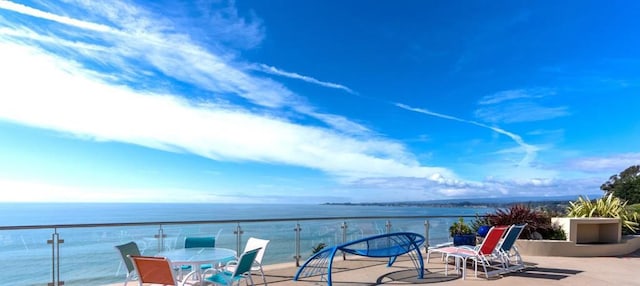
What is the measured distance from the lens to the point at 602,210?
29.5 feet

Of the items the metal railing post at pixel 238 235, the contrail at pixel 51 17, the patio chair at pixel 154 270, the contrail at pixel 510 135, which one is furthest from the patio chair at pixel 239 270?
the contrail at pixel 510 135

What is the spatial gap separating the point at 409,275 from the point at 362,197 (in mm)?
21878

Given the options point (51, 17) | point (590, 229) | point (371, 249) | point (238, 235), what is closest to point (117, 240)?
point (238, 235)

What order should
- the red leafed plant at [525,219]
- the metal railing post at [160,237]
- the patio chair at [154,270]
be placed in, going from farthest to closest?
the red leafed plant at [525,219], the metal railing post at [160,237], the patio chair at [154,270]

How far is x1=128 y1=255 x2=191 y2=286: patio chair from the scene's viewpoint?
12.0 feet

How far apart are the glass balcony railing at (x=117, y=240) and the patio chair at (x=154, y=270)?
1.15m

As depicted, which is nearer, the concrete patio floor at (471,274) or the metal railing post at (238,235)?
the concrete patio floor at (471,274)

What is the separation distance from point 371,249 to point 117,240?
409cm

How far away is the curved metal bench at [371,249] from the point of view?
5184 mm

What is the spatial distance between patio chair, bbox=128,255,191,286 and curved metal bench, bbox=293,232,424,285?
200 centimetres

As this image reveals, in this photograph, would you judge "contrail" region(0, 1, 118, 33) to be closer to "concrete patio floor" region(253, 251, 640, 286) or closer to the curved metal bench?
"concrete patio floor" region(253, 251, 640, 286)

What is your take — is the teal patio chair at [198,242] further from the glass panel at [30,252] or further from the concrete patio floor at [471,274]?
the glass panel at [30,252]

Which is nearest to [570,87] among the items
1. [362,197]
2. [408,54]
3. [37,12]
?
[408,54]

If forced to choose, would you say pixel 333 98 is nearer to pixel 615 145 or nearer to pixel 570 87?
pixel 570 87
